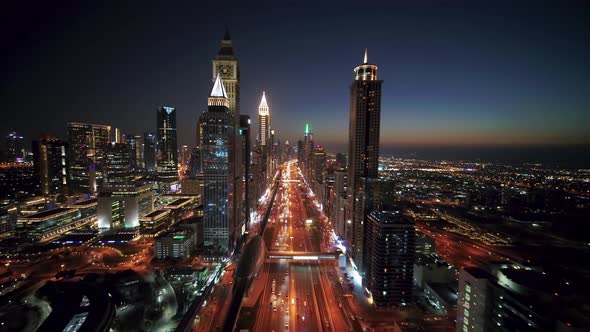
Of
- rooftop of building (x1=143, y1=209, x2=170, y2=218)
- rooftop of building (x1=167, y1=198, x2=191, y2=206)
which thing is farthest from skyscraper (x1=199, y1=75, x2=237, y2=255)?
rooftop of building (x1=167, y1=198, x2=191, y2=206)

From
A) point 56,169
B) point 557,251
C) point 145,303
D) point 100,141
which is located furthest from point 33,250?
point 557,251

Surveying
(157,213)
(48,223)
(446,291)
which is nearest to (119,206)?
(157,213)

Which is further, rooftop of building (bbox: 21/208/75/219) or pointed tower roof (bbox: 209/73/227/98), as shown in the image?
rooftop of building (bbox: 21/208/75/219)

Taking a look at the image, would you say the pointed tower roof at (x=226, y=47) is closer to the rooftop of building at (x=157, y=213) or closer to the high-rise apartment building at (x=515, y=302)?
the rooftop of building at (x=157, y=213)

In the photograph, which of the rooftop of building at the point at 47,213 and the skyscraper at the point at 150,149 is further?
the skyscraper at the point at 150,149

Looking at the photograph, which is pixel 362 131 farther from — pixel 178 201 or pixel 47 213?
pixel 47 213

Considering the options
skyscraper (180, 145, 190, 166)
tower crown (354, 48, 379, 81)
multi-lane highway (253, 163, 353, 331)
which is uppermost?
tower crown (354, 48, 379, 81)

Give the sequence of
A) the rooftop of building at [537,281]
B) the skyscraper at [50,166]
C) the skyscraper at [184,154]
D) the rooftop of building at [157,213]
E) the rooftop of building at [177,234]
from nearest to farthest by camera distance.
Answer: the rooftop of building at [537,281] < the rooftop of building at [177,234] < the rooftop of building at [157,213] < the skyscraper at [50,166] < the skyscraper at [184,154]

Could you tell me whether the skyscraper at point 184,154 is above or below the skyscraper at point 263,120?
below

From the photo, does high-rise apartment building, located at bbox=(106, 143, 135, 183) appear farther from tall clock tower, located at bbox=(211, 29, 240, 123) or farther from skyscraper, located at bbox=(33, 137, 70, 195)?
tall clock tower, located at bbox=(211, 29, 240, 123)

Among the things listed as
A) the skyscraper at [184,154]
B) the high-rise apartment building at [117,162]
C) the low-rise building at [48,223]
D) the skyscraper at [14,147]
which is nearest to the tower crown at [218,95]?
the low-rise building at [48,223]
